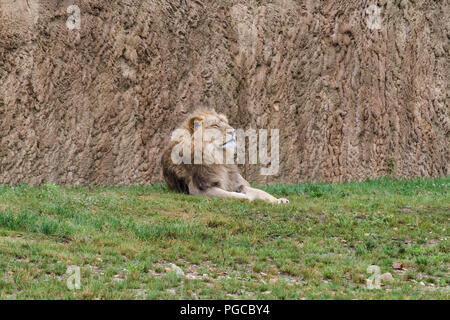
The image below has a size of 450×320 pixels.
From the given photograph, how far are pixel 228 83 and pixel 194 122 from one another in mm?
4326

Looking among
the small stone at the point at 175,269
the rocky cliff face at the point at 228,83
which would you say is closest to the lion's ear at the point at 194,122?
the rocky cliff face at the point at 228,83

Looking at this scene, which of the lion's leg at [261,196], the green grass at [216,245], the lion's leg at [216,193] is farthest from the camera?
the lion's leg at [216,193]

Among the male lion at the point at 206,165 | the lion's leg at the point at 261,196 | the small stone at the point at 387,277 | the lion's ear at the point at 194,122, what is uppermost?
the lion's ear at the point at 194,122

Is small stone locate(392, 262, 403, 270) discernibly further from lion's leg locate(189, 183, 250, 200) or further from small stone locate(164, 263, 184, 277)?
lion's leg locate(189, 183, 250, 200)

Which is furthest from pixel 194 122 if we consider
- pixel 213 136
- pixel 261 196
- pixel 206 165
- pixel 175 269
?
pixel 175 269

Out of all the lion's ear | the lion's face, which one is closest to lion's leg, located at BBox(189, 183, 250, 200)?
the lion's face

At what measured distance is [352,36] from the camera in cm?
1806

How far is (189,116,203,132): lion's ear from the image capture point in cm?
1303

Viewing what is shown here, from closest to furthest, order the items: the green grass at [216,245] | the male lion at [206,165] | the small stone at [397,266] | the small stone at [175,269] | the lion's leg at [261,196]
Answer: the green grass at [216,245] < the small stone at [175,269] < the small stone at [397,266] < the lion's leg at [261,196] < the male lion at [206,165]

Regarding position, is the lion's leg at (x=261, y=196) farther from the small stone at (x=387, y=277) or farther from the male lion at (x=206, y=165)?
the small stone at (x=387, y=277)

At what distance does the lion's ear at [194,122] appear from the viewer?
→ 42.8 feet

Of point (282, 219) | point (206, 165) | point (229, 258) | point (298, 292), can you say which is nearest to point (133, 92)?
point (206, 165)

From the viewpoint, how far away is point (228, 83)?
1712 centimetres

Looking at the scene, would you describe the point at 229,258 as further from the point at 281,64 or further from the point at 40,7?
the point at 281,64
